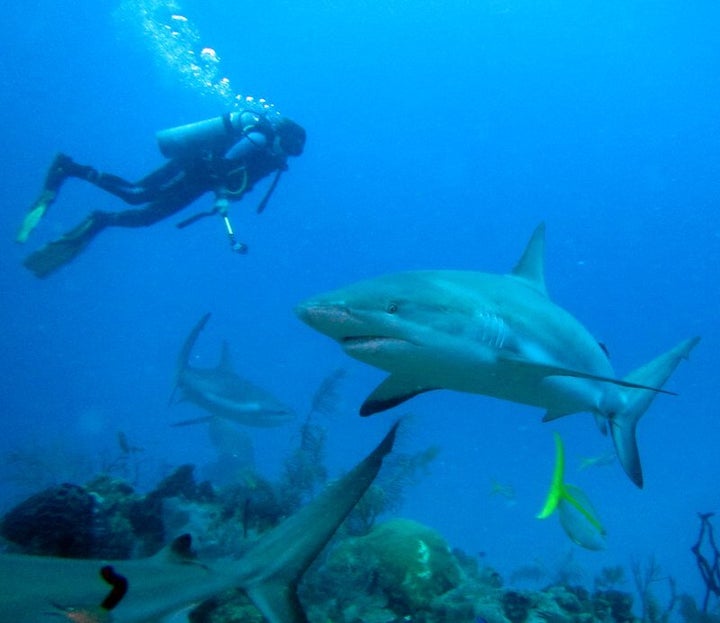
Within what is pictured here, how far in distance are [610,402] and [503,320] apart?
1.77m

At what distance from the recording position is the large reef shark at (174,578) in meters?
2.07

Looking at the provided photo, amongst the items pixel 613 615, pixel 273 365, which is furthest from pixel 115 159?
pixel 613 615

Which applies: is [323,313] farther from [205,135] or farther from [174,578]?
[205,135]

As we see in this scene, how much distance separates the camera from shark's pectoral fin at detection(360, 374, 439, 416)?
170 inches

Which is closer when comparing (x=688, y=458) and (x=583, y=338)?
(x=583, y=338)

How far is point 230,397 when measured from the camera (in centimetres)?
1462

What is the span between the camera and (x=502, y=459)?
7525 centimetres

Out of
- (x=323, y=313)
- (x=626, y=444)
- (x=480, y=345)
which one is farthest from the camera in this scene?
(x=626, y=444)

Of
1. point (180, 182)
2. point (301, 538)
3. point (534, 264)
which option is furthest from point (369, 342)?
point (180, 182)

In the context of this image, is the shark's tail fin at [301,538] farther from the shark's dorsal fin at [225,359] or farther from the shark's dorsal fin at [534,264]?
the shark's dorsal fin at [225,359]

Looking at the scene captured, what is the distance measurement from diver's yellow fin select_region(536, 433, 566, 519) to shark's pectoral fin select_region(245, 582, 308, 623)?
3.65 metres

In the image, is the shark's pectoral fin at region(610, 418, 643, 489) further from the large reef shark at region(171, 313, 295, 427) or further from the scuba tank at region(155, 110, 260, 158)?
the large reef shark at region(171, 313, 295, 427)

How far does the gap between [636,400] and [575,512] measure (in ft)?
5.83

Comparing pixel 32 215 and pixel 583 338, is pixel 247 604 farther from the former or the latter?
pixel 32 215
